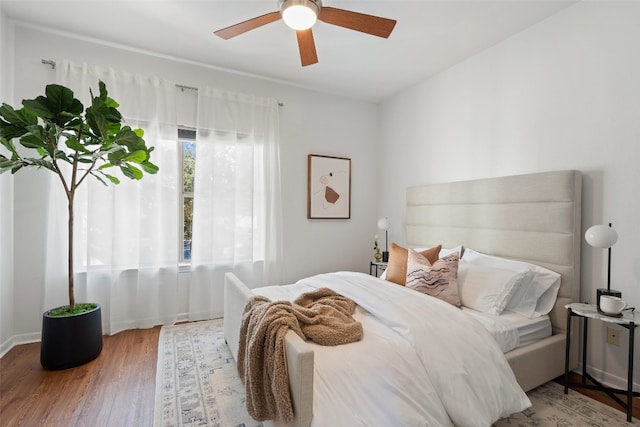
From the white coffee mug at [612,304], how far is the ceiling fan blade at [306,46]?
2.62 meters

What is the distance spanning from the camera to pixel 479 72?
120 inches

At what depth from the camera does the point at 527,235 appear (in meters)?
2.45

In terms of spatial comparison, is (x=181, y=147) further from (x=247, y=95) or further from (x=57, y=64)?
(x=57, y=64)

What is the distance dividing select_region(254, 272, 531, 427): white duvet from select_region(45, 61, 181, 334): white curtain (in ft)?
7.77

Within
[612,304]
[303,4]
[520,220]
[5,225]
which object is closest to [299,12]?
[303,4]

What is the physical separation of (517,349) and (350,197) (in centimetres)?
272

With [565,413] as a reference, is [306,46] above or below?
above

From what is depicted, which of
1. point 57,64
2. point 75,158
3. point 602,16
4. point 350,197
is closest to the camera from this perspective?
point 602,16

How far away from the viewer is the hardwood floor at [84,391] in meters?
1.79

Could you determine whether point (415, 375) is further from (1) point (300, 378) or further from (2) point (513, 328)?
(2) point (513, 328)

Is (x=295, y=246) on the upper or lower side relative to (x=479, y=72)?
lower

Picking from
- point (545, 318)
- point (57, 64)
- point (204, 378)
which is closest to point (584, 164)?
point (545, 318)

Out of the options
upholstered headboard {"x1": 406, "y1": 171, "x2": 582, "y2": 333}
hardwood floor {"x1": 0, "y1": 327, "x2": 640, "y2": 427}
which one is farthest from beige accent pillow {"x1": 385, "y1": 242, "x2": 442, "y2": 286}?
hardwood floor {"x1": 0, "y1": 327, "x2": 640, "y2": 427}

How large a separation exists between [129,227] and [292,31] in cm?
249
